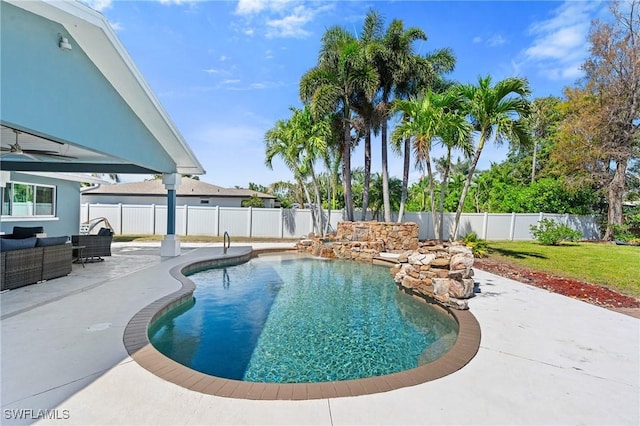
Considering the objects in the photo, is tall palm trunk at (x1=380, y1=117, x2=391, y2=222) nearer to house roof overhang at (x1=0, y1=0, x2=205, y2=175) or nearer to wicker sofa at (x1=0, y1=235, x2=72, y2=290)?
house roof overhang at (x1=0, y1=0, x2=205, y2=175)

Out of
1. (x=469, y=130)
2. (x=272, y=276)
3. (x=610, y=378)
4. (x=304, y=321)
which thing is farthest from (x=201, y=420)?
(x=469, y=130)

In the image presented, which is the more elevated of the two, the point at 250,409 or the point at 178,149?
the point at 178,149

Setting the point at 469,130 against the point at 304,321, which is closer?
the point at 304,321

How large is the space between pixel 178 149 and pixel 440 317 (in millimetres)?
8903

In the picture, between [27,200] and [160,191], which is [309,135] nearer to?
[27,200]

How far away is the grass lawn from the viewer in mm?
8328

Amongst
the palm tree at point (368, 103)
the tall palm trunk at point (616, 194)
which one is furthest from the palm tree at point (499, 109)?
the tall palm trunk at point (616, 194)

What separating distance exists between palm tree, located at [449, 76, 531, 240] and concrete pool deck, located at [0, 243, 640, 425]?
7396mm

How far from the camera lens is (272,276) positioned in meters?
9.34

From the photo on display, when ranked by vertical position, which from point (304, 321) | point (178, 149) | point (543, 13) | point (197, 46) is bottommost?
point (304, 321)

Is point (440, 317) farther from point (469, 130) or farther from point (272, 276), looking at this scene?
point (469, 130)

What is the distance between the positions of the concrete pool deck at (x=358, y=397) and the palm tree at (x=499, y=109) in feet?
24.3

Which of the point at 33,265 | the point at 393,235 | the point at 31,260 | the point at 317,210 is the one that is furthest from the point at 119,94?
the point at 317,210

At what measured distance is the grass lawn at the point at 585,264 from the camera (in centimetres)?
833
